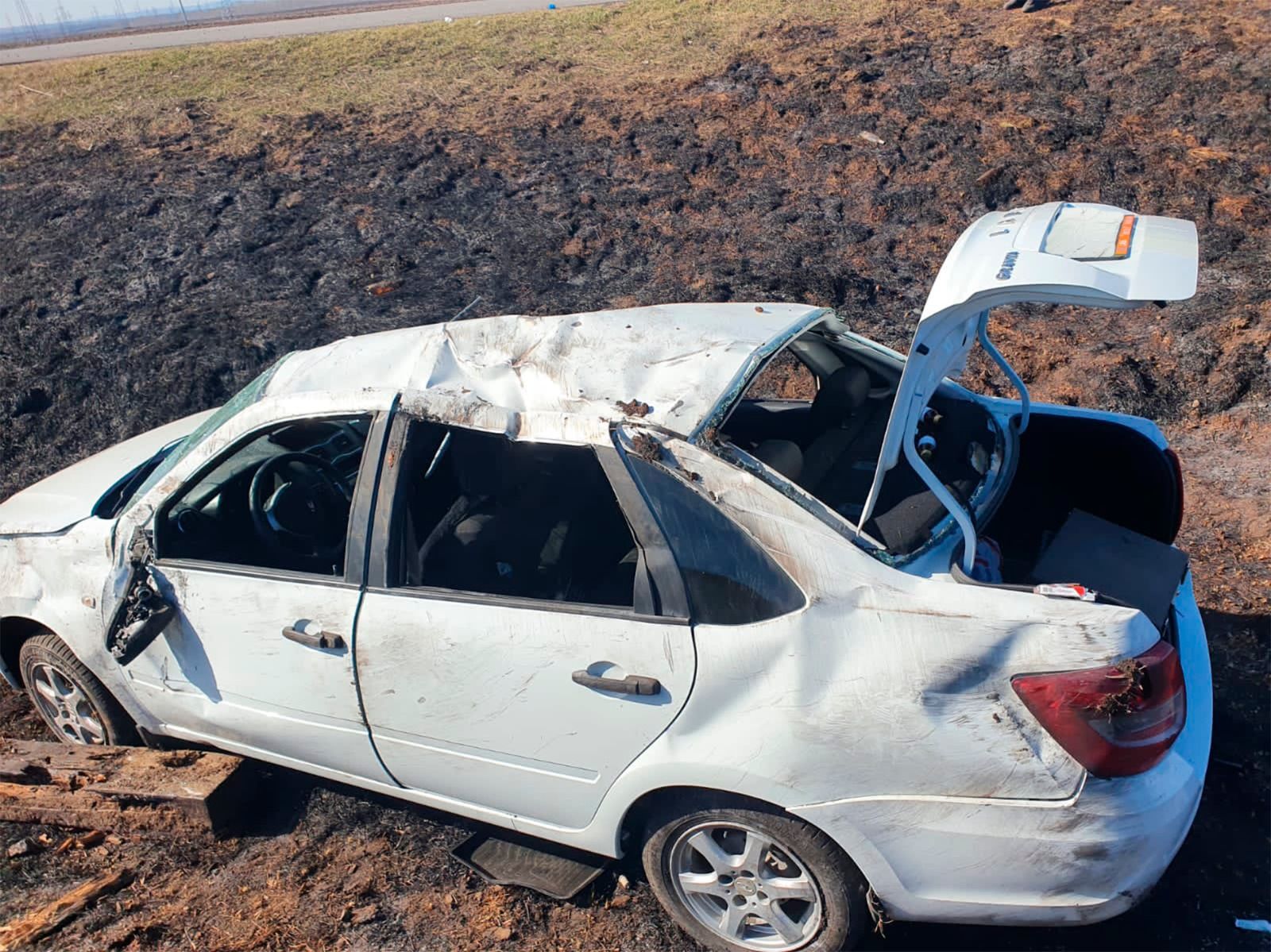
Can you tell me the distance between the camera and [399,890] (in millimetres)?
3527

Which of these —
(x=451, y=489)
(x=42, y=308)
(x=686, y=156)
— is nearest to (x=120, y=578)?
(x=451, y=489)

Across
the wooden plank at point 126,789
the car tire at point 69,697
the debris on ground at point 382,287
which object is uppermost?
the debris on ground at point 382,287

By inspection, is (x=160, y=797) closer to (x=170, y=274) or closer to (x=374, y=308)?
(x=374, y=308)

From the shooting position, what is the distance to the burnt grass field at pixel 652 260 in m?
3.47

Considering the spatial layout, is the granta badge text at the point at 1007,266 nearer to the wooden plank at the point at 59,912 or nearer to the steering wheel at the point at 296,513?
the steering wheel at the point at 296,513

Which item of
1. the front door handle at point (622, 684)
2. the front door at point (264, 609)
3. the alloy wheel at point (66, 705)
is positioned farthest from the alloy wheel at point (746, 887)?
the alloy wheel at point (66, 705)

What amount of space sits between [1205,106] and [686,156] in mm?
5079

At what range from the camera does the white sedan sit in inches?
100

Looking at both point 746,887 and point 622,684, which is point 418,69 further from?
point 746,887

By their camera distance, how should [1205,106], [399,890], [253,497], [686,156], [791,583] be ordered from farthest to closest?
[686,156]
[1205,106]
[253,497]
[399,890]
[791,583]

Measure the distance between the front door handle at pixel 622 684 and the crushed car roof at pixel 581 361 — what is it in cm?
71

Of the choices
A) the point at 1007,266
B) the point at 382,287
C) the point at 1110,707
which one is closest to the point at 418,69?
the point at 382,287

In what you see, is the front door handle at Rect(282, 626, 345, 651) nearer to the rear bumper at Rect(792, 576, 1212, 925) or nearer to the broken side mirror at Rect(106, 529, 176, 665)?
the broken side mirror at Rect(106, 529, 176, 665)

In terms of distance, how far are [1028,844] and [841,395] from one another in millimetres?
1653
